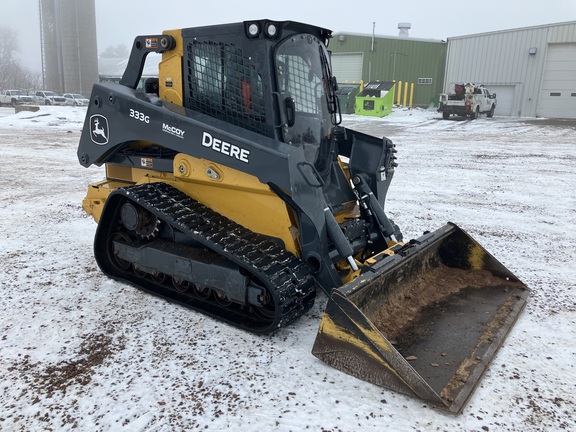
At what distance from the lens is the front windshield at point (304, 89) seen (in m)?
3.81

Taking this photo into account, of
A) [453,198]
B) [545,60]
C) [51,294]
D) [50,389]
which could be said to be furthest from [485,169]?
[545,60]

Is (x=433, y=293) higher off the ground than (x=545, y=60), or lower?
lower

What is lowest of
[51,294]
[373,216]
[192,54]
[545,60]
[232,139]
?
[51,294]

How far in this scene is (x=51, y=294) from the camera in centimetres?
426

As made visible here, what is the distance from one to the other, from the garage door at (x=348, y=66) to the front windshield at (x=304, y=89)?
33.4 meters

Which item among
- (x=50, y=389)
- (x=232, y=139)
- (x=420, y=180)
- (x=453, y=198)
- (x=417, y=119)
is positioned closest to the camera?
(x=50, y=389)

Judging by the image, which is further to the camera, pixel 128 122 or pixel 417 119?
pixel 417 119

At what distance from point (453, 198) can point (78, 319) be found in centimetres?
622

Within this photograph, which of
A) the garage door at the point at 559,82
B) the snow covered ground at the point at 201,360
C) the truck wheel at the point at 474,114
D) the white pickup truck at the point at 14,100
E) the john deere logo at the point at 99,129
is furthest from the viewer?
the white pickup truck at the point at 14,100

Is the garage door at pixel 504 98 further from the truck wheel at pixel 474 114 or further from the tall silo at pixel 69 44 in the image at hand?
the tall silo at pixel 69 44

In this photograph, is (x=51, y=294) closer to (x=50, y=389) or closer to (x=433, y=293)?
(x=50, y=389)

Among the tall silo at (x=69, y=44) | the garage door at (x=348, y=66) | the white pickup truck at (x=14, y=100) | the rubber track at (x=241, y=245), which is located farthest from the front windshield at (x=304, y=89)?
the tall silo at (x=69, y=44)

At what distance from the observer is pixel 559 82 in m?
29.2

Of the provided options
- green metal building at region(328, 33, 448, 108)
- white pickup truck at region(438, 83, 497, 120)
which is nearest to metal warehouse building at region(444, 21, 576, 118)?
green metal building at region(328, 33, 448, 108)
